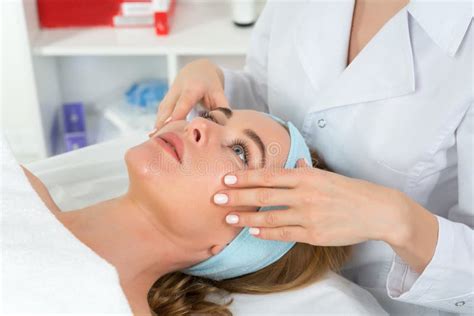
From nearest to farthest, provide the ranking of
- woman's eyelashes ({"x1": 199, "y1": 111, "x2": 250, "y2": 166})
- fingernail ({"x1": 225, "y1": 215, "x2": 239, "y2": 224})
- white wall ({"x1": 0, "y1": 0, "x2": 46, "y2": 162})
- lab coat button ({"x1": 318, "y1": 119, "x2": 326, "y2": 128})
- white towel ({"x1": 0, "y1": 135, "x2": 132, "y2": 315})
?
white towel ({"x1": 0, "y1": 135, "x2": 132, "y2": 315}) < fingernail ({"x1": 225, "y1": 215, "x2": 239, "y2": 224}) < woman's eyelashes ({"x1": 199, "y1": 111, "x2": 250, "y2": 166}) < lab coat button ({"x1": 318, "y1": 119, "x2": 326, "y2": 128}) < white wall ({"x1": 0, "y1": 0, "x2": 46, "y2": 162})

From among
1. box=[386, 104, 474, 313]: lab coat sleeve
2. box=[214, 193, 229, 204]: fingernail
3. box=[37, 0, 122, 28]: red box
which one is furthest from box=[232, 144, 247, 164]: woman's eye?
box=[37, 0, 122, 28]: red box

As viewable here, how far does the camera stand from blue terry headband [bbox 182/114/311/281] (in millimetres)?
1177

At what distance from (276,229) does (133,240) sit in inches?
12.0

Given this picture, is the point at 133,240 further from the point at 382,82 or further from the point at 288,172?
the point at 382,82

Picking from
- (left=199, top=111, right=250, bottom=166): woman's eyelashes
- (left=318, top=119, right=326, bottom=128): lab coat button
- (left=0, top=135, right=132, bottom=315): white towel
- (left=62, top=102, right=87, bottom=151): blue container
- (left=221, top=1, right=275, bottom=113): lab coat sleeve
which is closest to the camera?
(left=0, top=135, right=132, bottom=315): white towel

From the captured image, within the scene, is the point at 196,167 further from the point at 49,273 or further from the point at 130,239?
the point at 49,273

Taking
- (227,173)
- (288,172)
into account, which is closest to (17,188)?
(227,173)

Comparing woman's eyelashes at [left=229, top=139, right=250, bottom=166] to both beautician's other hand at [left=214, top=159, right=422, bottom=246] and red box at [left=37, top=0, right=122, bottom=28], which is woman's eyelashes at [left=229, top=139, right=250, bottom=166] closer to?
beautician's other hand at [left=214, top=159, right=422, bottom=246]

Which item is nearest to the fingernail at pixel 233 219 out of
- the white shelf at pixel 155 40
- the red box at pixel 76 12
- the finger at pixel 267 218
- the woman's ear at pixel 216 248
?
the finger at pixel 267 218

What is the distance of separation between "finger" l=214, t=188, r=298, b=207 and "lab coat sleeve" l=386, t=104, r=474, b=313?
288mm

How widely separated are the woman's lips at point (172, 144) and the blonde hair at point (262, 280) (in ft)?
0.84

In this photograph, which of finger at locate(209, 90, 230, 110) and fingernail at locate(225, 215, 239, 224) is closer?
fingernail at locate(225, 215, 239, 224)

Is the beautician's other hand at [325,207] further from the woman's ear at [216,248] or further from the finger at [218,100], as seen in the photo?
the finger at [218,100]

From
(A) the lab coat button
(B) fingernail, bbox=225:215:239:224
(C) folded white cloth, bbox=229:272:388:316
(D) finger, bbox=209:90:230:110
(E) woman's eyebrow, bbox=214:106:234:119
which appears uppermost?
(E) woman's eyebrow, bbox=214:106:234:119
